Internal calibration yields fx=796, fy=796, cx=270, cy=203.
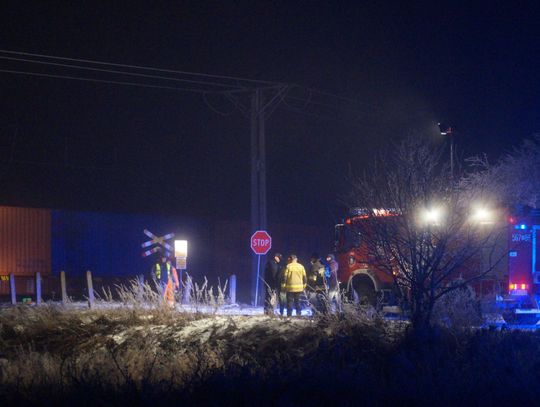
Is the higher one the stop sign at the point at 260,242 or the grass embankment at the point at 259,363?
the stop sign at the point at 260,242

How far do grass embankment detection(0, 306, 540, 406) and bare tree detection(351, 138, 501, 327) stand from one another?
850 mm

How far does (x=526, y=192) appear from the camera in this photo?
96.8ft

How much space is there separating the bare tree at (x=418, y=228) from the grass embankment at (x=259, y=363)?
85cm

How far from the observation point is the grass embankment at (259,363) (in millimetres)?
8320

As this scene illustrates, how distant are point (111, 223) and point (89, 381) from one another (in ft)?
85.8

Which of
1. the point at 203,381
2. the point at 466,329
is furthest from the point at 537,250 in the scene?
the point at 203,381

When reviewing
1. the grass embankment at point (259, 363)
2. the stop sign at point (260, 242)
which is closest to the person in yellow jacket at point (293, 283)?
the grass embankment at point (259, 363)

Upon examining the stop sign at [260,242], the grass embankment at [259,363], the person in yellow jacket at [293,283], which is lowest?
the grass embankment at [259,363]

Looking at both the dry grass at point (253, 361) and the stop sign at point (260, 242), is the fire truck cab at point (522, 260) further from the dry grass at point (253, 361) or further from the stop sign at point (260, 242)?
the stop sign at point (260, 242)

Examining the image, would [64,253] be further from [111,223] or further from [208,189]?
[208,189]

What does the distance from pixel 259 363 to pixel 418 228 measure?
3.23 m

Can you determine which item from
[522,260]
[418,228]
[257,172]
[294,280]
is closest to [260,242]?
[257,172]

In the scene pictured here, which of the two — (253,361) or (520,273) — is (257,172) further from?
(253,361)

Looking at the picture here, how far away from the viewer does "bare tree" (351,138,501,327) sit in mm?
12211
